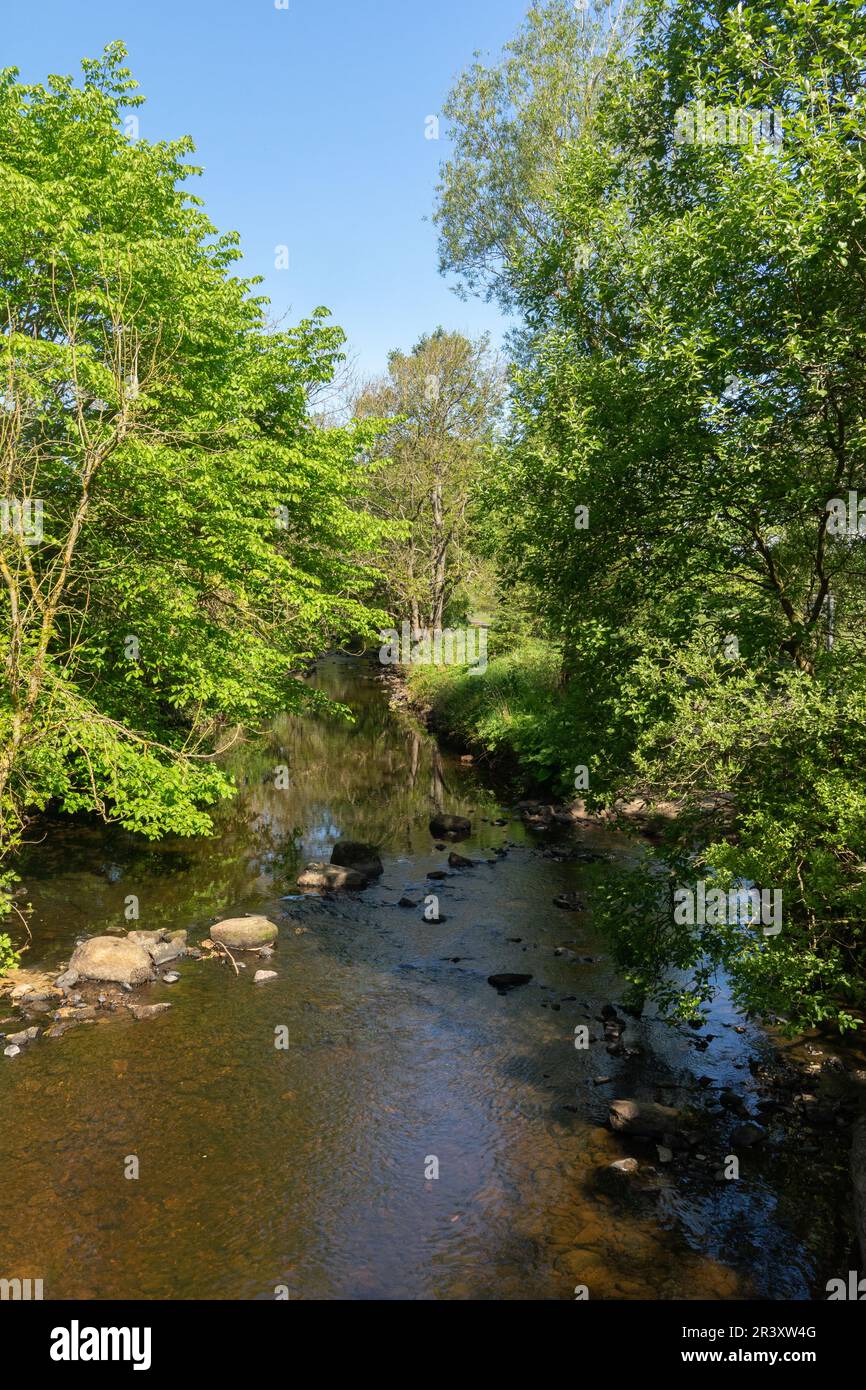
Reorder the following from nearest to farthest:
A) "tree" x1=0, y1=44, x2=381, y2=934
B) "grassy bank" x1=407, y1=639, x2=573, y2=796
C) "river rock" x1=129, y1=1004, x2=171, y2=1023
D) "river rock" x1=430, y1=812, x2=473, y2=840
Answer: "tree" x1=0, y1=44, x2=381, y2=934
"river rock" x1=129, y1=1004, x2=171, y2=1023
"river rock" x1=430, y1=812, x2=473, y2=840
"grassy bank" x1=407, y1=639, x2=573, y2=796

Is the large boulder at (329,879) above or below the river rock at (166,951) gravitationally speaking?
above

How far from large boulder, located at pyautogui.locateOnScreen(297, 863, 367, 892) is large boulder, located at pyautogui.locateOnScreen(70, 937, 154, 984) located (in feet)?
16.4

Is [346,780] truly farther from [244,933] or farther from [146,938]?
[146,938]

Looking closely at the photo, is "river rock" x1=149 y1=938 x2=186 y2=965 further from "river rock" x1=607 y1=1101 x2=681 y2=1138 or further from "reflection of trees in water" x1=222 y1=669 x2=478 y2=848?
"river rock" x1=607 y1=1101 x2=681 y2=1138

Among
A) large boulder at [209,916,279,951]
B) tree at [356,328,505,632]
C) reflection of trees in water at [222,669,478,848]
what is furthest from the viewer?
tree at [356,328,505,632]

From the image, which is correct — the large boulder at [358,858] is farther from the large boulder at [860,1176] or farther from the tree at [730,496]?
the large boulder at [860,1176]

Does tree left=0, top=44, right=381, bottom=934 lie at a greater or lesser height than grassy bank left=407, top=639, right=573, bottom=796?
greater

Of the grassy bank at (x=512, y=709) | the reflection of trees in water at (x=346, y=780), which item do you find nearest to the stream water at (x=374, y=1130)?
the reflection of trees in water at (x=346, y=780)

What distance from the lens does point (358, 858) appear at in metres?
20.1

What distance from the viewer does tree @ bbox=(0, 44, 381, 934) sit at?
38.5 feet

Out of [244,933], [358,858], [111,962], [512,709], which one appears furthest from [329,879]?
[512,709]

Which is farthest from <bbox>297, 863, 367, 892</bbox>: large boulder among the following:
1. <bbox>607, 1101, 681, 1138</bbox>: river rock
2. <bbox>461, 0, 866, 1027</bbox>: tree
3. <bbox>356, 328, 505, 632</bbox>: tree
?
<bbox>356, 328, 505, 632</bbox>: tree

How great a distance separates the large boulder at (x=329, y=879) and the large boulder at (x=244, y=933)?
9.32ft

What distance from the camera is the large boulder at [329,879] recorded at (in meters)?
18.9
